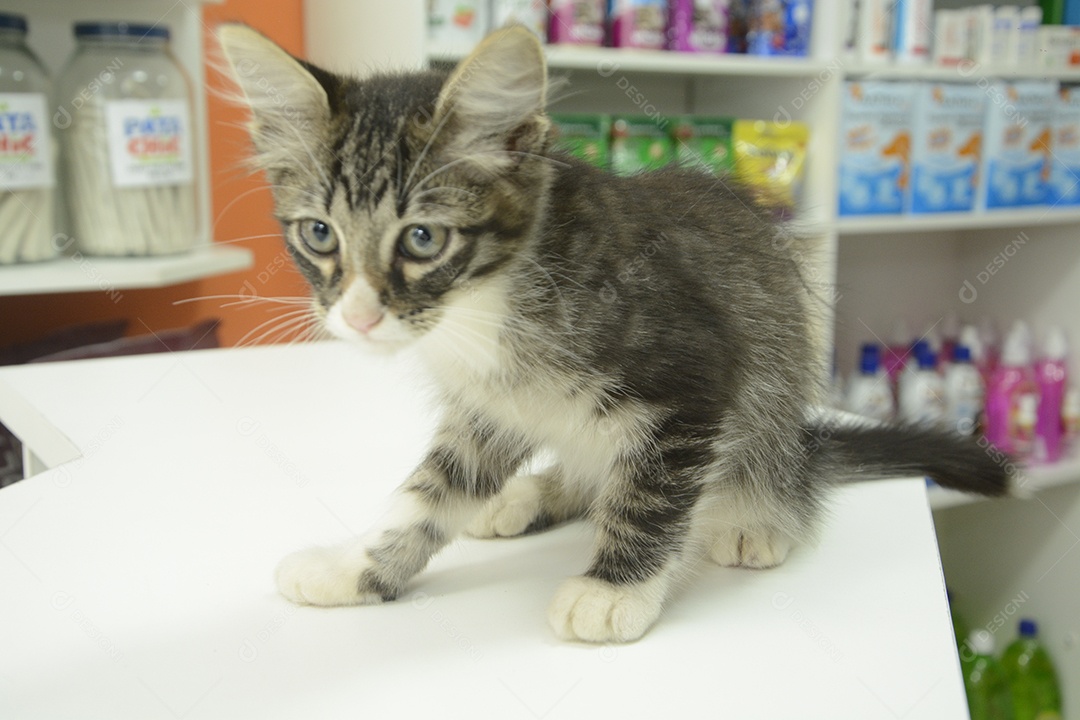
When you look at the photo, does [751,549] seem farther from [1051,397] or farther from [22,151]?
[1051,397]

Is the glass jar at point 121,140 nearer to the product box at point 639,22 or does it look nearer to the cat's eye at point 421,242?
the product box at point 639,22

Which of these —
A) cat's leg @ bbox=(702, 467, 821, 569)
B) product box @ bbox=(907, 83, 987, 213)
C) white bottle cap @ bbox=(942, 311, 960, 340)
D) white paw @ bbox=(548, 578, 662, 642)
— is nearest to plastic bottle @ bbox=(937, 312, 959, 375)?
white bottle cap @ bbox=(942, 311, 960, 340)

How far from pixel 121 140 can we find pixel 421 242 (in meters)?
1.19

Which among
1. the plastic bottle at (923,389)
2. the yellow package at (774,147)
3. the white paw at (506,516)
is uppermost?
the yellow package at (774,147)

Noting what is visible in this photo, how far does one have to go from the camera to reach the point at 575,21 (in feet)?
6.10

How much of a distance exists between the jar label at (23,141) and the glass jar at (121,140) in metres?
0.10

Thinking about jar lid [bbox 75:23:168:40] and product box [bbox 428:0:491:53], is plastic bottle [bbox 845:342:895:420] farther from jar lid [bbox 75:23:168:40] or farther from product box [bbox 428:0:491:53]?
jar lid [bbox 75:23:168:40]

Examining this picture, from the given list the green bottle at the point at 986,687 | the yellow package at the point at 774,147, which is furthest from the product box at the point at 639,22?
the green bottle at the point at 986,687

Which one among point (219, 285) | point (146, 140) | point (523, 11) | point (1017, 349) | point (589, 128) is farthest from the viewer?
point (1017, 349)

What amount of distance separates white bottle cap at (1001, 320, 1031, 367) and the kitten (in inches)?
69.9

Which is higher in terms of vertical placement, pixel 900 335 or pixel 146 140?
pixel 146 140

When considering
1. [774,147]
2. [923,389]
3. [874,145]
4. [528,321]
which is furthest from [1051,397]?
[528,321]

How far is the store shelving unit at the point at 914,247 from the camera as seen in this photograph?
6.40 ft

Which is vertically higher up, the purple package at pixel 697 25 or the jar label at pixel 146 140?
the purple package at pixel 697 25
